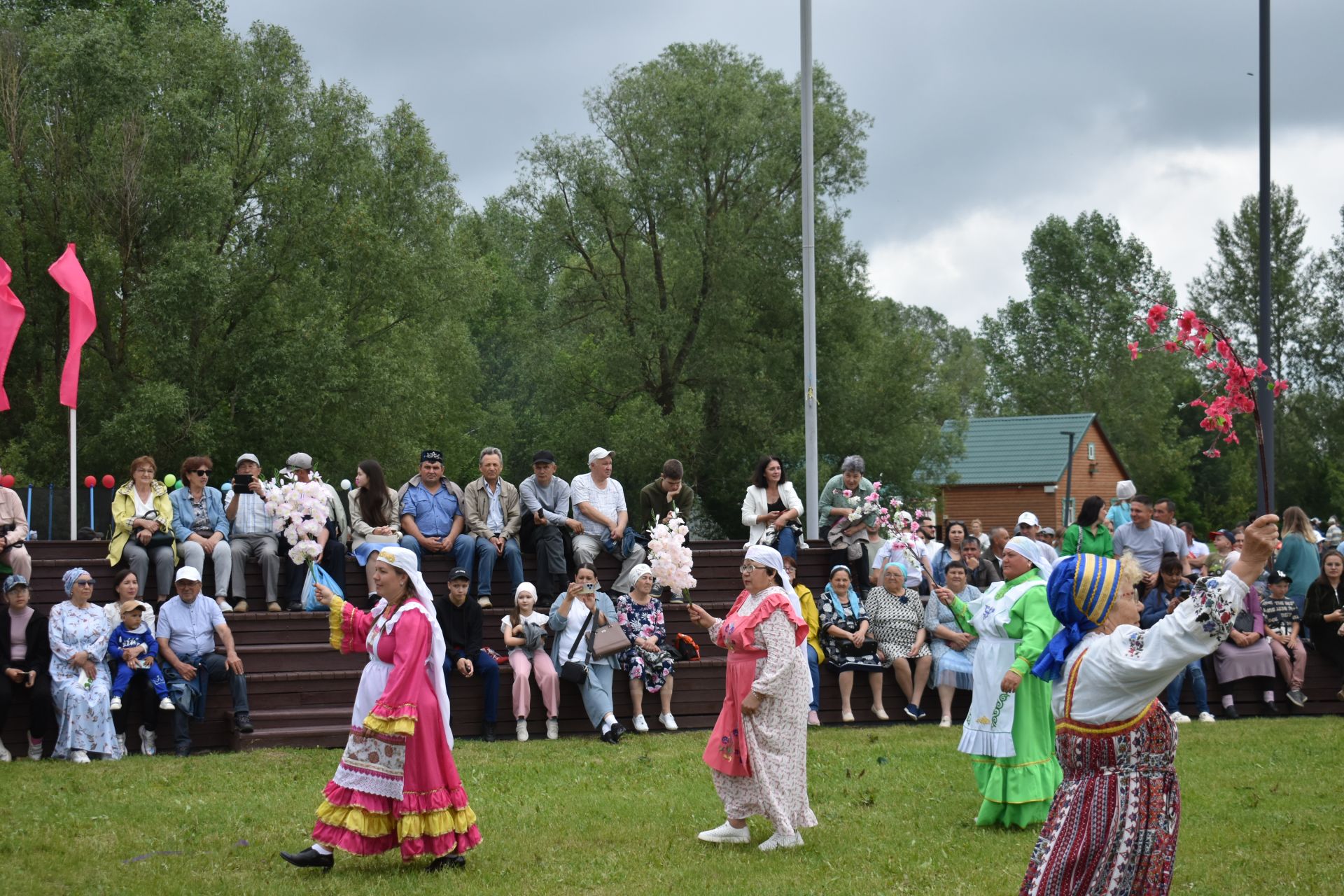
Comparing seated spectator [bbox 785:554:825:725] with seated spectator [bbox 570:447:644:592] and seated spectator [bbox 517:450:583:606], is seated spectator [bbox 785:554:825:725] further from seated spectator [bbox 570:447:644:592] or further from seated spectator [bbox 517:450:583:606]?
seated spectator [bbox 517:450:583:606]

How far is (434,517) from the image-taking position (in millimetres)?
14484

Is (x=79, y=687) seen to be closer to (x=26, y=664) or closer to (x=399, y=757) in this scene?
(x=26, y=664)

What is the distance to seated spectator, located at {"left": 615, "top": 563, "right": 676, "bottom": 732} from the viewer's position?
13.5m

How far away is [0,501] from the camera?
13188 millimetres

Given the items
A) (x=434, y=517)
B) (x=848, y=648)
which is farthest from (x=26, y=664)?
(x=848, y=648)

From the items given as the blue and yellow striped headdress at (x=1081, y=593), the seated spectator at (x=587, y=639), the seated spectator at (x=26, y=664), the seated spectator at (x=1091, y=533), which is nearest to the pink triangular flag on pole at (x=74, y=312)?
the seated spectator at (x=26, y=664)

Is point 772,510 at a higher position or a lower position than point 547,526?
higher

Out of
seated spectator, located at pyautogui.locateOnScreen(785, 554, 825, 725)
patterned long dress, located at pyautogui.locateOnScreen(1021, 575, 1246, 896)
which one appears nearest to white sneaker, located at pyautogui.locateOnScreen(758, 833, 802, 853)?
patterned long dress, located at pyautogui.locateOnScreen(1021, 575, 1246, 896)

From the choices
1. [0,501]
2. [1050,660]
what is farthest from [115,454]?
[1050,660]

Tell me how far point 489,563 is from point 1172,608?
7.31 meters

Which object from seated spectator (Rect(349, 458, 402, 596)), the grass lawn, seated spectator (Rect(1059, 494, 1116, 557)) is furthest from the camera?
seated spectator (Rect(1059, 494, 1116, 557))

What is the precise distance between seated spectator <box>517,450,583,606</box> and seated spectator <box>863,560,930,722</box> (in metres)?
3.28

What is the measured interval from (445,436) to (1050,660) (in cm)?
3458

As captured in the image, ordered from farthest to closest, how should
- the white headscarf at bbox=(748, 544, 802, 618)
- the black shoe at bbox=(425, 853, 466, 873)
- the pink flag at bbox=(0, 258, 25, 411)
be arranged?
1. the pink flag at bbox=(0, 258, 25, 411)
2. the white headscarf at bbox=(748, 544, 802, 618)
3. the black shoe at bbox=(425, 853, 466, 873)
